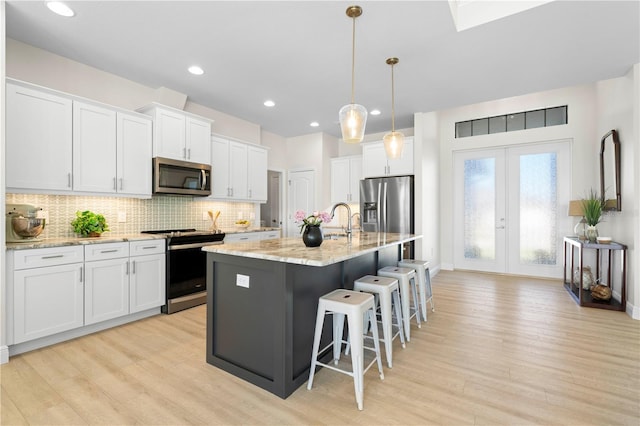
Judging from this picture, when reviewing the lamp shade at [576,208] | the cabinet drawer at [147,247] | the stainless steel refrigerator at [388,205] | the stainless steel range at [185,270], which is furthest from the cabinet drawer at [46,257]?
the lamp shade at [576,208]

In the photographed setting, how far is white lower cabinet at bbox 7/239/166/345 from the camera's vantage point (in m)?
2.53

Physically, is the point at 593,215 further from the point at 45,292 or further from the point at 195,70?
the point at 45,292

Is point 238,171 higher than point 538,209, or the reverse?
point 238,171

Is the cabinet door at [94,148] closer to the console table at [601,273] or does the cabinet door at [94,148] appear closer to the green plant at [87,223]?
the green plant at [87,223]

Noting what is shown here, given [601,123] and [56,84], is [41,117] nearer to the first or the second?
[56,84]

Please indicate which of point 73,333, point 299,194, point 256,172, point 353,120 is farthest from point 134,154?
point 299,194

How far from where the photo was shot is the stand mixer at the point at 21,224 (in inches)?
105

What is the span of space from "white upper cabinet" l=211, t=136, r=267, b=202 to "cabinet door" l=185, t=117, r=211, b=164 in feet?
0.72

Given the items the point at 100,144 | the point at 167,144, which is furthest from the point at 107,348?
the point at 167,144

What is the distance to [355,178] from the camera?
6.15 metres

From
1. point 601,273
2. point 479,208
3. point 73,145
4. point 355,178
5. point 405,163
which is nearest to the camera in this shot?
point 73,145

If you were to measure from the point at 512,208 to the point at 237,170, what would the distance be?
4.88m

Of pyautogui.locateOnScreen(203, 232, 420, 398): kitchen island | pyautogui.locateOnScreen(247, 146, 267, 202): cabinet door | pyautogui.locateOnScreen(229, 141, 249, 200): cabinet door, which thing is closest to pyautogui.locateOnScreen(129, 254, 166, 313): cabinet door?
pyautogui.locateOnScreen(203, 232, 420, 398): kitchen island

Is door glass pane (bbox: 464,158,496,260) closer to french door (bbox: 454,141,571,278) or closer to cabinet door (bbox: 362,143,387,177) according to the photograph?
french door (bbox: 454,141,571,278)
